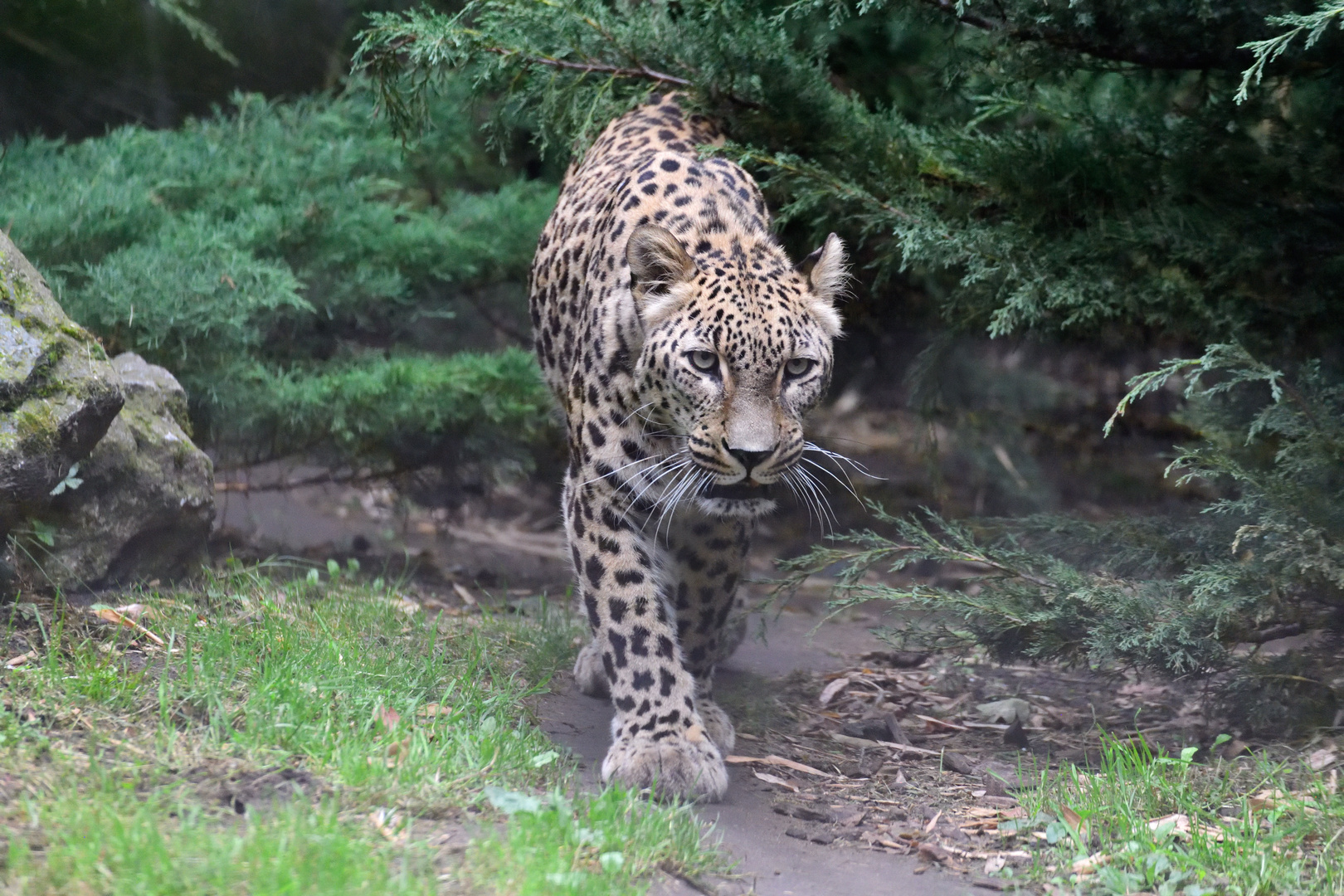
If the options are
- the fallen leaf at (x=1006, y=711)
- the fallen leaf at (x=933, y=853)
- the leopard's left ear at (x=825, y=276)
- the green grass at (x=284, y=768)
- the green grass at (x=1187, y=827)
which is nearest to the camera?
the green grass at (x=284, y=768)

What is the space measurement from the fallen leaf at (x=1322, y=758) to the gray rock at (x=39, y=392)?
16.5 ft

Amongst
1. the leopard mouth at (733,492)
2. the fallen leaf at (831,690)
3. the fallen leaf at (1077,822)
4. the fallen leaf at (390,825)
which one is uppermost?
the leopard mouth at (733,492)

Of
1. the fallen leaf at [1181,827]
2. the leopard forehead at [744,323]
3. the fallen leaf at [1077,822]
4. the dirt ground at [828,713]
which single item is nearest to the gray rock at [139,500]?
the dirt ground at [828,713]

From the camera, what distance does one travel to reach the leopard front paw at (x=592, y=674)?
595 centimetres

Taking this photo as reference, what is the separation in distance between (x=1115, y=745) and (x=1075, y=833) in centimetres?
73

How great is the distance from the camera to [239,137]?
7.95 m

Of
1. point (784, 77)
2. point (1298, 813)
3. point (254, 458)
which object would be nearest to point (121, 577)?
point (254, 458)

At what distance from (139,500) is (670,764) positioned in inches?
115

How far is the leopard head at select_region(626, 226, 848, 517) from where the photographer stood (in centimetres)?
474

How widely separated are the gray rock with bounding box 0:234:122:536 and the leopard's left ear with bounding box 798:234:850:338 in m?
2.97

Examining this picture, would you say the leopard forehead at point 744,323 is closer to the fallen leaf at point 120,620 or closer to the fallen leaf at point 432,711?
the fallen leaf at point 432,711

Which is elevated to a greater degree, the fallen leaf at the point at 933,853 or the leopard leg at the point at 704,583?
the leopard leg at the point at 704,583

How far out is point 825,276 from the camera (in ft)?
17.3

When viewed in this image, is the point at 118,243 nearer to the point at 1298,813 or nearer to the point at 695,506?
the point at 695,506
